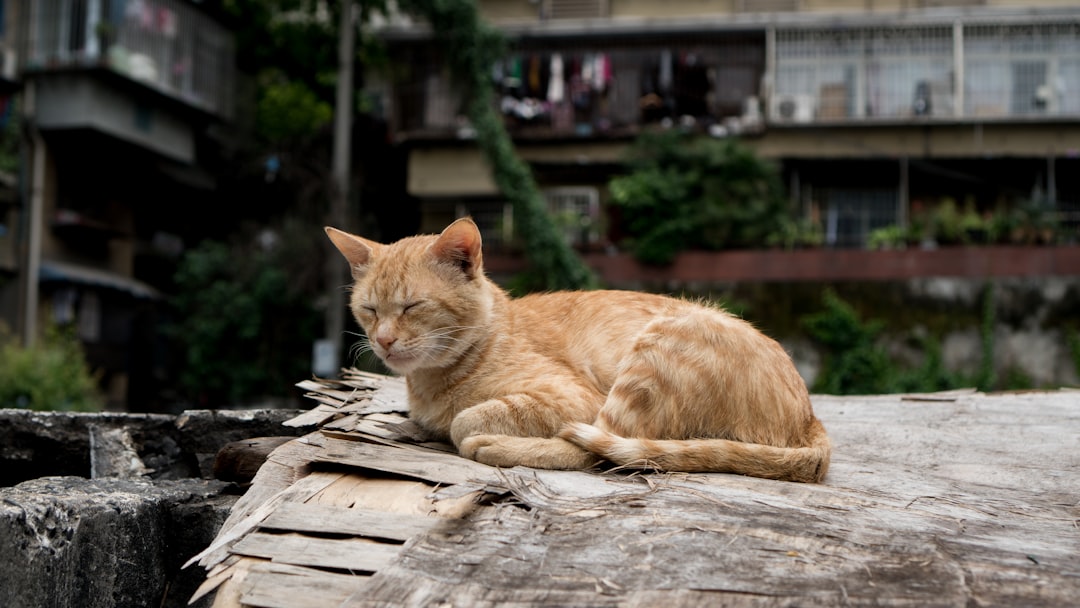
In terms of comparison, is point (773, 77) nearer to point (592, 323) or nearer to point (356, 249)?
point (592, 323)

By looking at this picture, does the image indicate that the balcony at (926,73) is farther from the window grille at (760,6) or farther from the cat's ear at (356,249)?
the cat's ear at (356,249)

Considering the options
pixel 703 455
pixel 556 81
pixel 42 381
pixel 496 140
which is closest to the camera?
pixel 703 455

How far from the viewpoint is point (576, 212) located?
19.8 metres

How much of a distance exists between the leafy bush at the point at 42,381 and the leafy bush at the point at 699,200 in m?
9.61

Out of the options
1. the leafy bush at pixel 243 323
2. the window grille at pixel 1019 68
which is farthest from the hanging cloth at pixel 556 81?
the window grille at pixel 1019 68

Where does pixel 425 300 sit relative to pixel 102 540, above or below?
above

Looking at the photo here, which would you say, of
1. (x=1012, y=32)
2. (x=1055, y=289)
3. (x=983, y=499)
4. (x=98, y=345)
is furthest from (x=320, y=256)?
(x=983, y=499)

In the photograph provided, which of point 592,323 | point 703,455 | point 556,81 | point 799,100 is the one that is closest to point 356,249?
point 592,323

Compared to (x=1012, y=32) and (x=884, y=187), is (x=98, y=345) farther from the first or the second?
(x=1012, y=32)

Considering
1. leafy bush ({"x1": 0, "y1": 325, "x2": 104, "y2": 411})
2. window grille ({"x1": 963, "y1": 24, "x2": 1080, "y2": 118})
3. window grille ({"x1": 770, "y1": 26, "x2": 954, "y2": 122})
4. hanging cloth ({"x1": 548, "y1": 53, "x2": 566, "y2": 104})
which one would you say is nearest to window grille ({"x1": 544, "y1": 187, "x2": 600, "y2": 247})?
hanging cloth ({"x1": 548, "y1": 53, "x2": 566, "y2": 104})

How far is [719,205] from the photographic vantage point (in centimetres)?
1759

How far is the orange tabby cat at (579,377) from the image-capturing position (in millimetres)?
3672

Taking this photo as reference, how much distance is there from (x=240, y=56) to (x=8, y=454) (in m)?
19.6

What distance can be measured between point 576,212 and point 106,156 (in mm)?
9459
